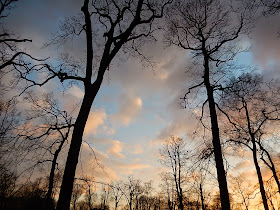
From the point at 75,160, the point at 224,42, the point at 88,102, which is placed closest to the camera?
the point at 75,160

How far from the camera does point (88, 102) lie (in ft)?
16.6

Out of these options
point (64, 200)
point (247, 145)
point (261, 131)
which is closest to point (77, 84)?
point (64, 200)

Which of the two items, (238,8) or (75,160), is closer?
(75,160)

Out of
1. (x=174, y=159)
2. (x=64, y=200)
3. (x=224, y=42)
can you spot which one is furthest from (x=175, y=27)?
(x=174, y=159)

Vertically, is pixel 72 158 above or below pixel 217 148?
below

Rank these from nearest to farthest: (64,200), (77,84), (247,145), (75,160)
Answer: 1. (64,200)
2. (75,160)
3. (77,84)
4. (247,145)

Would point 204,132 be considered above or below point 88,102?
above

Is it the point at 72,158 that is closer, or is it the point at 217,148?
the point at 72,158

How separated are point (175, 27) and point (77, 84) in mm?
6975

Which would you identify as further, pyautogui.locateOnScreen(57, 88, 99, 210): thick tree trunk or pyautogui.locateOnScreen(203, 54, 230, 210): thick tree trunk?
pyautogui.locateOnScreen(203, 54, 230, 210): thick tree trunk

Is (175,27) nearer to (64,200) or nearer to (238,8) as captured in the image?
(238,8)

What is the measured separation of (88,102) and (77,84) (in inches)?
77.1

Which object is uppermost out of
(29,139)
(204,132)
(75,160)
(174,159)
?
(174,159)

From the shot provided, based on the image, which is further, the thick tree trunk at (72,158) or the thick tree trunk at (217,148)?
the thick tree trunk at (217,148)
